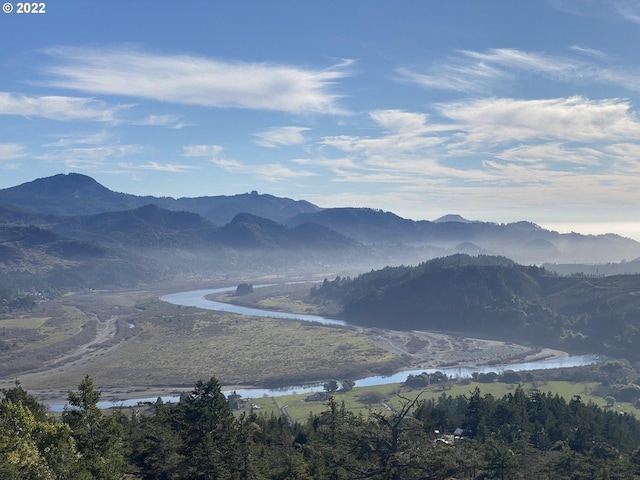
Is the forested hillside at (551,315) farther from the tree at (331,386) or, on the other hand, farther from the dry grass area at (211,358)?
the tree at (331,386)

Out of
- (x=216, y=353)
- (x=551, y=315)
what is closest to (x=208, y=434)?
(x=216, y=353)

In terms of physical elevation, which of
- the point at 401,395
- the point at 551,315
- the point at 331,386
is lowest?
the point at 331,386

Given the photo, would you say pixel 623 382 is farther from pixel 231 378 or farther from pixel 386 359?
pixel 231 378

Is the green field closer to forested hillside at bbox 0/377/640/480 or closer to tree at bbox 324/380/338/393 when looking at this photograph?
tree at bbox 324/380/338/393

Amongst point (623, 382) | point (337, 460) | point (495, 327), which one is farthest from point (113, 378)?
point (495, 327)

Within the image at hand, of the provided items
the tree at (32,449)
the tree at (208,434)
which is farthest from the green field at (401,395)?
the tree at (32,449)

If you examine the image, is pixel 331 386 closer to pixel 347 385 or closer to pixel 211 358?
pixel 347 385

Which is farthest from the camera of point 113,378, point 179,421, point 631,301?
point 631,301

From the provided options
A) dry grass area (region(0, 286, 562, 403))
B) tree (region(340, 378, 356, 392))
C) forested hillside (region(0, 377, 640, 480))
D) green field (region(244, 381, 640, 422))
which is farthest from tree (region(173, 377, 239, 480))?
dry grass area (region(0, 286, 562, 403))
